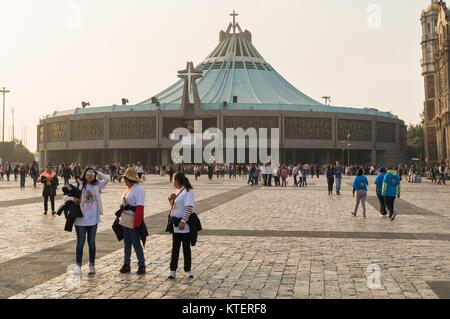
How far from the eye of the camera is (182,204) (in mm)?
6961

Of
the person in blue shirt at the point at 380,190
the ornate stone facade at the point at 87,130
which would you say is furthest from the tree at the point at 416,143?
the person in blue shirt at the point at 380,190

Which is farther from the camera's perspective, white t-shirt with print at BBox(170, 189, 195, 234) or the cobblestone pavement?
white t-shirt with print at BBox(170, 189, 195, 234)

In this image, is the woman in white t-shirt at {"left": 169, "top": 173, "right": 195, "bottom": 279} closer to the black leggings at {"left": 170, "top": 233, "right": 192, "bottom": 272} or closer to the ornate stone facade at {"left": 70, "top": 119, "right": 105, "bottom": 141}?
the black leggings at {"left": 170, "top": 233, "right": 192, "bottom": 272}

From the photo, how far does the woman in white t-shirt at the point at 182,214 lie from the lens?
6.89 metres

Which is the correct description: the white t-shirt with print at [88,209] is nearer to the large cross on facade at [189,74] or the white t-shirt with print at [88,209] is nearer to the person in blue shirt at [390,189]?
the person in blue shirt at [390,189]

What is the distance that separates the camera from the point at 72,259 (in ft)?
27.3

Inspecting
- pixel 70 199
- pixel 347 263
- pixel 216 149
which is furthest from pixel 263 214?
pixel 216 149

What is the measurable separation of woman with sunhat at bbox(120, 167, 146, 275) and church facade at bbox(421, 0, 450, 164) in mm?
50216

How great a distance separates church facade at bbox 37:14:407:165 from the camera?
74562 millimetres

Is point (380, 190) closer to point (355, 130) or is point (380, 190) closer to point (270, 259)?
point (270, 259)

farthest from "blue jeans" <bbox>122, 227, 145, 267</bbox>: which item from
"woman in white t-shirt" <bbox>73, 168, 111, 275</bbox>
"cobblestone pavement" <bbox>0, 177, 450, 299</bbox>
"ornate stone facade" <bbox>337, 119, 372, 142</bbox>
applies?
"ornate stone facade" <bbox>337, 119, 372, 142</bbox>

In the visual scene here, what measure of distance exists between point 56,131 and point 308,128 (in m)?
40.2

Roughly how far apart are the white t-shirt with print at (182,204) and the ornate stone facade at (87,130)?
74.1 m
